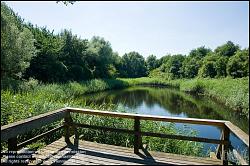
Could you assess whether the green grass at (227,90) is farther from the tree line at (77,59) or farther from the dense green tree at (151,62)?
the dense green tree at (151,62)

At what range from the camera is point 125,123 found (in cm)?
757

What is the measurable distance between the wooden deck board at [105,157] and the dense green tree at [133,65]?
54237 millimetres

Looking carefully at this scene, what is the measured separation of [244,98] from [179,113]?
3983mm

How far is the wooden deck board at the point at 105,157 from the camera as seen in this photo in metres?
4.14

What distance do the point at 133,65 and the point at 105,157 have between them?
61949 mm

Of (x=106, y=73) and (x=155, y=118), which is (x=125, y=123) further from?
(x=106, y=73)

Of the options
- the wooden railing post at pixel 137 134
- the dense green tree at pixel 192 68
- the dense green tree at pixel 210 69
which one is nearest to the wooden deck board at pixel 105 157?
the wooden railing post at pixel 137 134

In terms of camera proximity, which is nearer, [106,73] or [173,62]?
[106,73]

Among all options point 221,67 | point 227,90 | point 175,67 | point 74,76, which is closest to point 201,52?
point 175,67

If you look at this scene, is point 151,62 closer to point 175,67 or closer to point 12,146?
point 175,67

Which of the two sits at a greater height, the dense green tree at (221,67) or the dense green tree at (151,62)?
the dense green tree at (151,62)

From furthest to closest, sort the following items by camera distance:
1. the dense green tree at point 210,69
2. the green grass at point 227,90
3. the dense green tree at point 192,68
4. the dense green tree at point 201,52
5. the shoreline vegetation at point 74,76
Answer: the dense green tree at point 201,52 → the dense green tree at point 192,68 → the dense green tree at point 210,69 → the green grass at point 227,90 → the shoreline vegetation at point 74,76

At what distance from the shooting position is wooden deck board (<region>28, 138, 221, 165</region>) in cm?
414

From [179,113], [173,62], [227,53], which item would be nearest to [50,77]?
[179,113]
